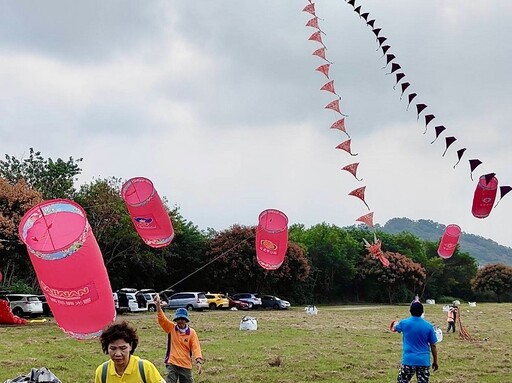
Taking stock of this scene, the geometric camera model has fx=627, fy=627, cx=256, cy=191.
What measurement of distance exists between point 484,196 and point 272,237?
452 cm

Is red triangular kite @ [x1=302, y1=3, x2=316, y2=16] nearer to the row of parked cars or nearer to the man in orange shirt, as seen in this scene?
the man in orange shirt

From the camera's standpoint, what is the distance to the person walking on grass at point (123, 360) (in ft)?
13.7

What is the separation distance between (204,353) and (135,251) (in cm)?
2454

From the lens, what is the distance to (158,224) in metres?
12.7

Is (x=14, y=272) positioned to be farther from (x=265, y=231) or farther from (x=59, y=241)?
(x=59, y=241)

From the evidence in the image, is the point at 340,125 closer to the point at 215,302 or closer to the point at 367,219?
the point at 367,219

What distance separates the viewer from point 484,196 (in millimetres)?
12797

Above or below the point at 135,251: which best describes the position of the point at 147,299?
below

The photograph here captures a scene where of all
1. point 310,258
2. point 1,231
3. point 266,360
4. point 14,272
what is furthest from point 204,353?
point 310,258

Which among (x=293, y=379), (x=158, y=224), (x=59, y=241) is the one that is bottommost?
(x=293, y=379)

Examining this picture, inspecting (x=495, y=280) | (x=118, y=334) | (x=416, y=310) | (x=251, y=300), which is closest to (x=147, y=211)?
(x=416, y=310)

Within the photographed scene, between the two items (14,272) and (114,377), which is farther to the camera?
(14,272)

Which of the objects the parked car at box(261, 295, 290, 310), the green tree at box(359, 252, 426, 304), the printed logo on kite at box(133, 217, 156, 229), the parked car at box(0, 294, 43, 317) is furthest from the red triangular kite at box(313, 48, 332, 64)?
the green tree at box(359, 252, 426, 304)

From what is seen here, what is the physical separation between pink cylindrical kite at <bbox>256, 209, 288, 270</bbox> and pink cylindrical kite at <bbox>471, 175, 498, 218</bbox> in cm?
405
